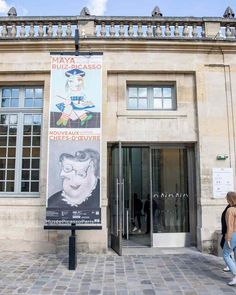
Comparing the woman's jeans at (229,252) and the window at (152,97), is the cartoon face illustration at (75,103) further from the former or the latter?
the woman's jeans at (229,252)

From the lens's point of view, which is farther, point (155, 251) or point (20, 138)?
point (20, 138)

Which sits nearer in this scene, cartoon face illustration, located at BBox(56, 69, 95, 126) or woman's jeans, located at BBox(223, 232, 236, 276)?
woman's jeans, located at BBox(223, 232, 236, 276)

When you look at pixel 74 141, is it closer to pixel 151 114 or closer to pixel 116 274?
pixel 151 114

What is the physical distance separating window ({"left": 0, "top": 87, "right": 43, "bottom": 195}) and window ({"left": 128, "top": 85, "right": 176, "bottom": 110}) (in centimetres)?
261

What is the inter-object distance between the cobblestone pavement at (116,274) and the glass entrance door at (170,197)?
0.66 metres

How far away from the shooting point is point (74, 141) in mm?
6875

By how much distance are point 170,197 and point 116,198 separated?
1.52 meters

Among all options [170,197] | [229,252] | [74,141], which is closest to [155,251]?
[170,197]

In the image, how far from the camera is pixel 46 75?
28.4ft

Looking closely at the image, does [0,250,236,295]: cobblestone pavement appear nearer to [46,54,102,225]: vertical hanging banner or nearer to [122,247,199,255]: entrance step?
[122,247,199,255]: entrance step

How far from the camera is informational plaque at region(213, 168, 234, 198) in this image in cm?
821

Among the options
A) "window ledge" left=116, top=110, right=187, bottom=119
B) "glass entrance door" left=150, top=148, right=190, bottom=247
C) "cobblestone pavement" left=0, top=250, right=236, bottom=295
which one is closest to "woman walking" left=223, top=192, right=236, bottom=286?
"cobblestone pavement" left=0, top=250, right=236, bottom=295

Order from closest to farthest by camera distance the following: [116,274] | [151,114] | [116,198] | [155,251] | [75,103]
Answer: [116,274]
[75,103]
[155,251]
[116,198]
[151,114]

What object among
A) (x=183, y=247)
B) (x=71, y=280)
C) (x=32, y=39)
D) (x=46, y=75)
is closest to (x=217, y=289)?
(x=71, y=280)
